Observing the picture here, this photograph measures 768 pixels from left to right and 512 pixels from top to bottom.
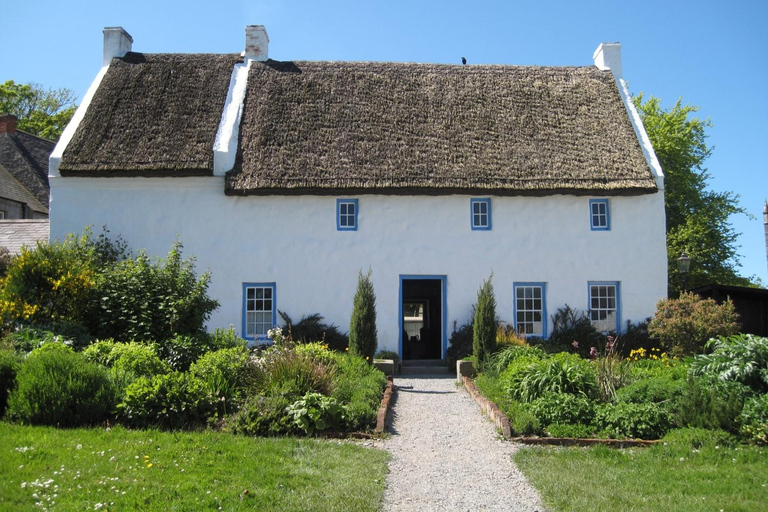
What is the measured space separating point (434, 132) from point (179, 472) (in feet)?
41.3

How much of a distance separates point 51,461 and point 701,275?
26577mm

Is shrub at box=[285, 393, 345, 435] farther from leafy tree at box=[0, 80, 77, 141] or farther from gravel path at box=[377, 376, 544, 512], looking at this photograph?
leafy tree at box=[0, 80, 77, 141]

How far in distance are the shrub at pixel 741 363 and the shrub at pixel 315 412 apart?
509cm

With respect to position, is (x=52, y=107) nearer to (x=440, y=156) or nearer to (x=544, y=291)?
(x=440, y=156)

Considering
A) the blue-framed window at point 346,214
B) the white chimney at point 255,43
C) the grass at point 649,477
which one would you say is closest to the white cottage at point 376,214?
the blue-framed window at point 346,214

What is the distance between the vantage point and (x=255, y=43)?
19.2 m

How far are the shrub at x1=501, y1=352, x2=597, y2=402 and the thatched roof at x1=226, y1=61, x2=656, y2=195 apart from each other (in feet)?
21.9

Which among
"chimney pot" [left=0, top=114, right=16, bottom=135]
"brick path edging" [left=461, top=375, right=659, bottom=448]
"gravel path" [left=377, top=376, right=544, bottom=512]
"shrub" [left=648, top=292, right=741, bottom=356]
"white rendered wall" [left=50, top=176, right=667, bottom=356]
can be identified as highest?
"chimney pot" [left=0, top=114, right=16, bottom=135]

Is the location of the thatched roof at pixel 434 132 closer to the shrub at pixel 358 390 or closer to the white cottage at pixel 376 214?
the white cottage at pixel 376 214

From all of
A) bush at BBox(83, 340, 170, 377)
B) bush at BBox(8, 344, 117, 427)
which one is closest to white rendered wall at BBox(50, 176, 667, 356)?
bush at BBox(83, 340, 170, 377)

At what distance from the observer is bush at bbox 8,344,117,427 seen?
7.82m

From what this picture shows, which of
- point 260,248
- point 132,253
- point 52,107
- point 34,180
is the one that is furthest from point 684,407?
point 52,107

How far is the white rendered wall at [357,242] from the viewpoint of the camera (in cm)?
1597

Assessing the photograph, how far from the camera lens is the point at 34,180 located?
88.9 feet
